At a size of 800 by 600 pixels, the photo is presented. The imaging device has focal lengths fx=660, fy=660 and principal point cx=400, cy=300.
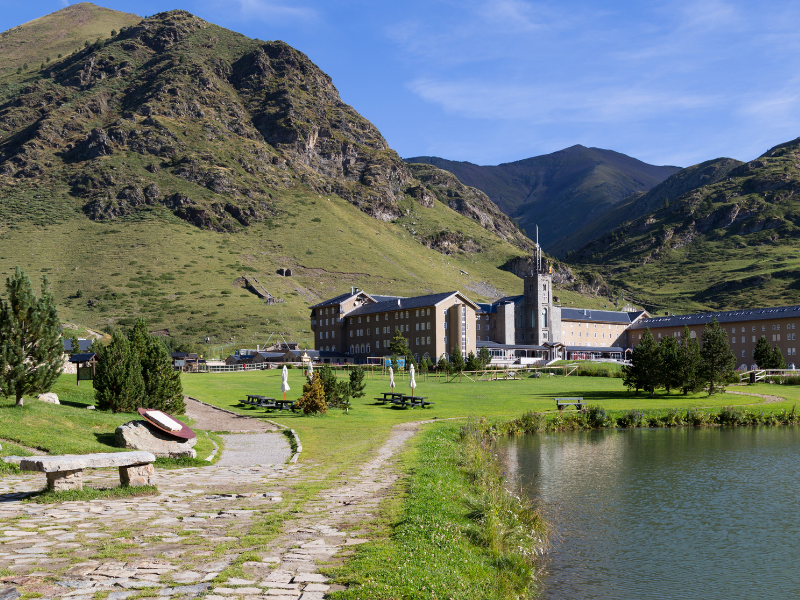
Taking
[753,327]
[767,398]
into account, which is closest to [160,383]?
[767,398]

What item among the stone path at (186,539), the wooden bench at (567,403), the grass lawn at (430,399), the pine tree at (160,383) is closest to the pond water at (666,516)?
the stone path at (186,539)

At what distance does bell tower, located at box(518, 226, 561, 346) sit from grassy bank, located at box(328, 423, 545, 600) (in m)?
126

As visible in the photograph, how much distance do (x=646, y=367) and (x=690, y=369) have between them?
11.2 ft

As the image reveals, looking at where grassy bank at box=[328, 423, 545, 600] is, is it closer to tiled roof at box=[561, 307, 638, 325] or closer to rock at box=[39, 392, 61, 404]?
rock at box=[39, 392, 61, 404]

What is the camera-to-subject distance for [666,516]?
18.3 m

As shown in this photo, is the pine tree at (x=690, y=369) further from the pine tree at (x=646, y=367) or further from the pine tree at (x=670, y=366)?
the pine tree at (x=646, y=367)

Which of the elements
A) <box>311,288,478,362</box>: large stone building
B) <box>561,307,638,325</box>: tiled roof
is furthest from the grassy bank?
<box>561,307,638,325</box>: tiled roof

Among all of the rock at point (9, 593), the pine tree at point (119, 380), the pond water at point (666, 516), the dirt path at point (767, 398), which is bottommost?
the pond water at point (666, 516)

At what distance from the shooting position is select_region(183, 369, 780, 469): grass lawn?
26.9 m

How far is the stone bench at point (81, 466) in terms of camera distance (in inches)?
538

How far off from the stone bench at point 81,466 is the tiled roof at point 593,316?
141 metres

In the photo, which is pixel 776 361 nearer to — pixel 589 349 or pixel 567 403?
pixel 567 403

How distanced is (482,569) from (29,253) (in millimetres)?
164163

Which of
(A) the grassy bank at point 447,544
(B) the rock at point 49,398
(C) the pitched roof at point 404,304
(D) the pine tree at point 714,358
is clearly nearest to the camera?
(A) the grassy bank at point 447,544
